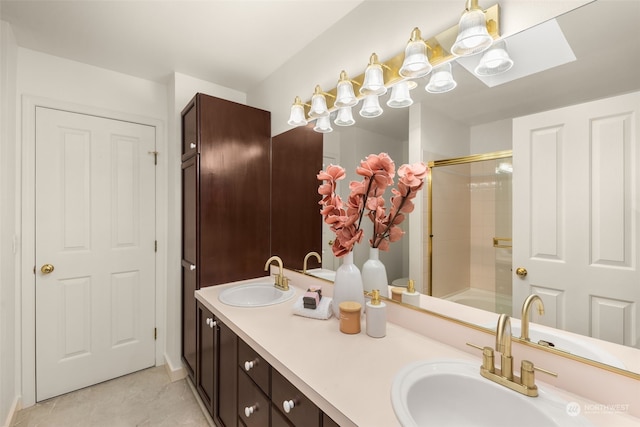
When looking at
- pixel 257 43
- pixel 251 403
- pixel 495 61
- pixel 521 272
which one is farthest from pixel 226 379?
pixel 257 43

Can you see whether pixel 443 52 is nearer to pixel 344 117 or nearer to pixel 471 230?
pixel 344 117

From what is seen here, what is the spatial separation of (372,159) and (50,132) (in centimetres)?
228

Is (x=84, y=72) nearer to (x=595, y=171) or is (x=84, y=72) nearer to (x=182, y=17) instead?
(x=182, y=17)

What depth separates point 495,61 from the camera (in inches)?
37.8

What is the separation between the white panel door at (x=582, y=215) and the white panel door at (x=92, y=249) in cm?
254

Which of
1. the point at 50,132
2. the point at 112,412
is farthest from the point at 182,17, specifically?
the point at 112,412

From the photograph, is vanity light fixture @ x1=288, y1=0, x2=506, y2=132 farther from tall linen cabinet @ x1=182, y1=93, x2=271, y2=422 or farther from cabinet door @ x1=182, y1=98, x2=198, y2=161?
cabinet door @ x1=182, y1=98, x2=198, y2=161

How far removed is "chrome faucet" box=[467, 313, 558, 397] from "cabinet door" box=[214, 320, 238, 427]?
101 cm

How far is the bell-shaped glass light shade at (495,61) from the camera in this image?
938 millimetres

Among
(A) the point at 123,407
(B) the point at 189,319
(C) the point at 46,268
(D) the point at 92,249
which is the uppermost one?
(D) the point at 92,249

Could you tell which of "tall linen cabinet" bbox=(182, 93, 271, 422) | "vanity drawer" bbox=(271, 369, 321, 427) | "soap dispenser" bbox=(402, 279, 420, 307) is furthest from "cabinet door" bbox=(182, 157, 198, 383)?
"soap dispenser" bbox=(402, 279, 420, 307)

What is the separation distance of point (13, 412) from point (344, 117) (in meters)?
2.73

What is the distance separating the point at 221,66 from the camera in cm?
209

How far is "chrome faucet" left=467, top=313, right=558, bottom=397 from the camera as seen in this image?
0.71 m
